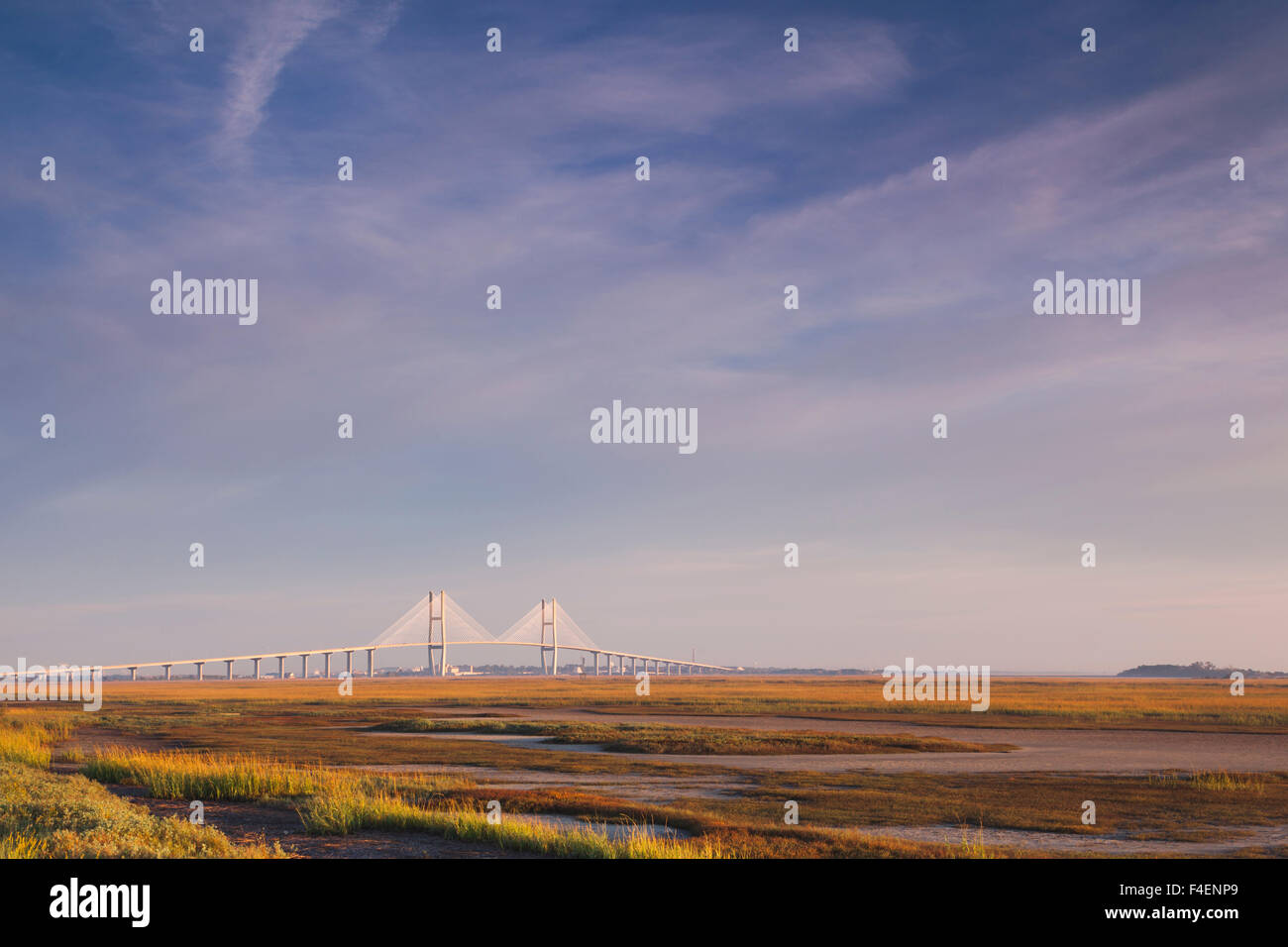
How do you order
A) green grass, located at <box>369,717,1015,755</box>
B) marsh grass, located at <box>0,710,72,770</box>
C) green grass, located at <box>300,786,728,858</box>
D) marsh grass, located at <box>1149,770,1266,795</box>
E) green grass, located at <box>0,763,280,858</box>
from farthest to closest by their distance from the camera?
green grass, located at <box>369,717,1015,755</box>, marsh grass, located at <box>0,710,72,770</box>, marsh grass, located at <box>1149,770,1266,795</box>, green grass, located at <box>300,786,728,858</box>, green grass, located at <box>0,763,280,858</box>

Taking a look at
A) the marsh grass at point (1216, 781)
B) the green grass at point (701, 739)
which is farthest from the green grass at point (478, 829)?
the green grass at point (701, 739)

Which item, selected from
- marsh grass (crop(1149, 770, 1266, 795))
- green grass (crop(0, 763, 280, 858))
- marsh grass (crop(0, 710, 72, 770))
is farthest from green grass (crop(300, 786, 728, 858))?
marsh grass (crop(1149, 770, 1266, 795))

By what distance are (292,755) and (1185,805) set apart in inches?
1314

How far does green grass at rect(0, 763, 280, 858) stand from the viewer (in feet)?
53.7

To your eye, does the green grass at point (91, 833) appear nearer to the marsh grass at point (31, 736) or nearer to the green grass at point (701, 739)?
the marsh grass at point (31, 736)

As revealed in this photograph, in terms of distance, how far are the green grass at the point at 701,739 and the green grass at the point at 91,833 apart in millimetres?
27606

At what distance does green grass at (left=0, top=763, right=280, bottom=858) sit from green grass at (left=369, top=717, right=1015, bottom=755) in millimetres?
27606

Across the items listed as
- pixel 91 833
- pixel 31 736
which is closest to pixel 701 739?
pixel 31 736

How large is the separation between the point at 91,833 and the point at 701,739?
3557 cm

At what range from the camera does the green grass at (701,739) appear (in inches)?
1822

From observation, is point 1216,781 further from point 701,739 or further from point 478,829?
point 478,829

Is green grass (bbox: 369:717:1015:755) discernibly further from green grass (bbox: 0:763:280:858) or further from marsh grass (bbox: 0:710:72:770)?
green grass (bbox: 0:763:280:858)

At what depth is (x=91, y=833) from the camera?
58.7 feet
